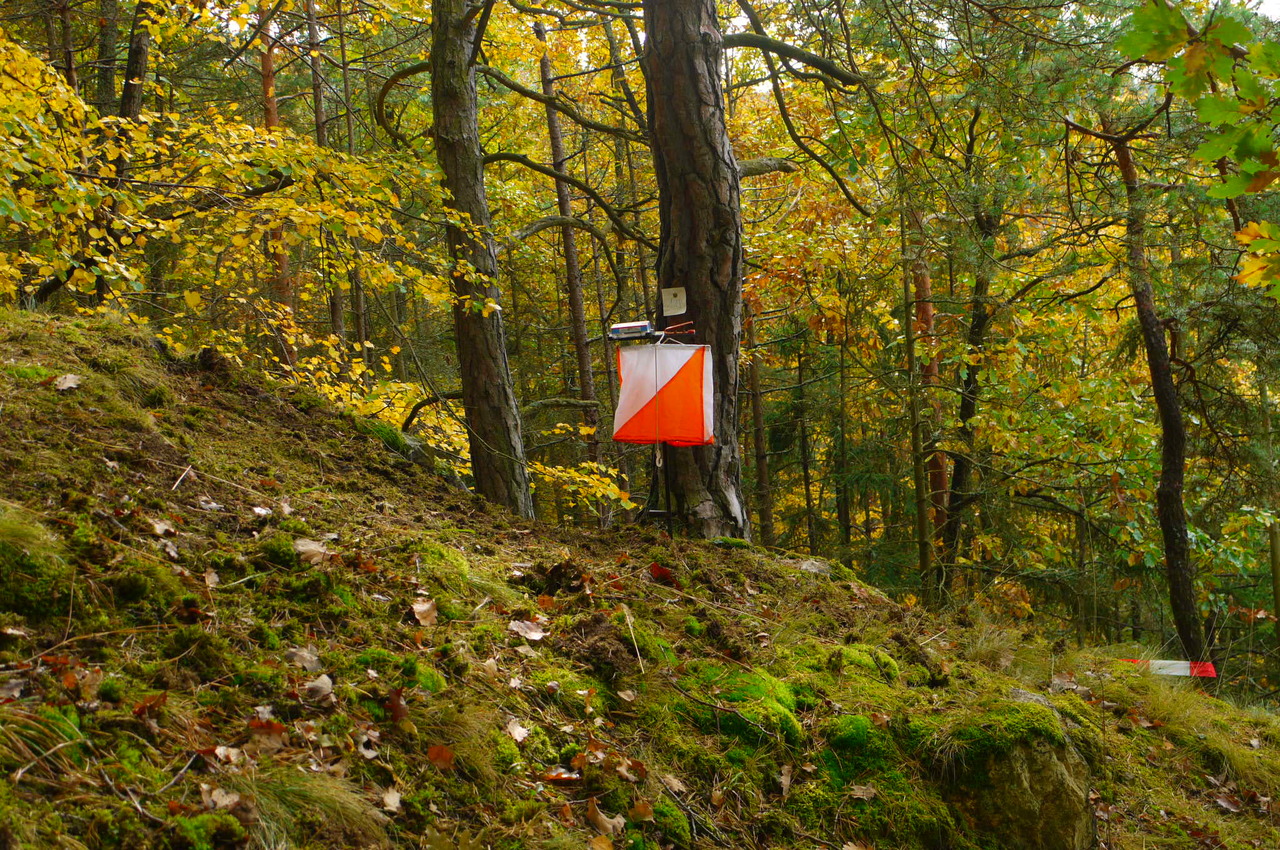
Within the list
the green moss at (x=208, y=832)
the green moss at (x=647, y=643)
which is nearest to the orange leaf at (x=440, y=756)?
the green moss at (x=208, y=832)

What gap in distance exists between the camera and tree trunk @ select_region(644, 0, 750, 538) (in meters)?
4.72

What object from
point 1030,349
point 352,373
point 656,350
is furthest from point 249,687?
point 1030,349

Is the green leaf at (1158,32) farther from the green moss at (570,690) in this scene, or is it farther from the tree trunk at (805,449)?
the tree trunk at (805,449)

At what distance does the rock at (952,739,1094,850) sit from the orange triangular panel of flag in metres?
2.01

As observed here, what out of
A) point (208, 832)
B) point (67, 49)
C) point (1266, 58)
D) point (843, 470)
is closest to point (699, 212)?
point (1266, 58)

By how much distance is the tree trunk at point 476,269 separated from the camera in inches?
238

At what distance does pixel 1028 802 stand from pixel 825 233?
25.4 ft

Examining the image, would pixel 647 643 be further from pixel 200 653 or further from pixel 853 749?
pixel 200 653

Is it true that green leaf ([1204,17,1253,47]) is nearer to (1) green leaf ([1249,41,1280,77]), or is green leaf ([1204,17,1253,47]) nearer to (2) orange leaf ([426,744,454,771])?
(1) green leaf ([1249,41,1280,77])

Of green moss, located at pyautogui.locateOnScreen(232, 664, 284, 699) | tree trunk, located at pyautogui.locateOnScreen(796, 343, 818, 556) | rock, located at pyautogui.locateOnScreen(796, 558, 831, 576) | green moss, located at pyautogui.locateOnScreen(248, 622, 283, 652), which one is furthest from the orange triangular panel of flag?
tree trunk, located at pyautogui.locateOnScreen(796, 343, 818, 556)

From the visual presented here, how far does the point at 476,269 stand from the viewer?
6016mm

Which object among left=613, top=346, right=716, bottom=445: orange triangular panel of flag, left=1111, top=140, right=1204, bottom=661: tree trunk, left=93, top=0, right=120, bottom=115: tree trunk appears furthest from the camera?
left=1111, top=140, right=1204, bottom=661: tree trunk

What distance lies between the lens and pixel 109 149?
4621 mm

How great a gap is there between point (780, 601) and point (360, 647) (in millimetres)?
2218
